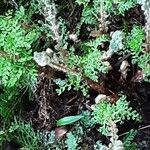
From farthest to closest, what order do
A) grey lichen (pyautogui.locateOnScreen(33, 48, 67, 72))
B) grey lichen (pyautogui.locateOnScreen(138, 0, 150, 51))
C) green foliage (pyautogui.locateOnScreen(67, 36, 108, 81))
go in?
green foliage (pyautogui.locateOnScreen(67, 36, 108, 81)) < grey lichen (pyautogui.locateOnScreen(33, 48, 67, 72)) < grey lichen (pyautogui.locateOnScreen(138, 0, 150, 51))

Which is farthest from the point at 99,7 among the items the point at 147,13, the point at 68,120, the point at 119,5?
the point at 68,120

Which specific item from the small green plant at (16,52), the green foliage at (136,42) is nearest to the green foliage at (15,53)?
the small green plant at (16,52)

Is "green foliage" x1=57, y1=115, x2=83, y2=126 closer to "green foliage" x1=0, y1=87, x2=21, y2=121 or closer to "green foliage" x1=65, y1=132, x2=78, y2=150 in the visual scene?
"green foliage" x1=65, y1=132, x2=78, y2=150

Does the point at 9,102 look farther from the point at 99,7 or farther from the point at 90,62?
the point at 99,7

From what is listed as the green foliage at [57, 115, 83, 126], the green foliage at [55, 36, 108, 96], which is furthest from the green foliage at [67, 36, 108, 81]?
the green foliage at [57, 115, 83, 126]

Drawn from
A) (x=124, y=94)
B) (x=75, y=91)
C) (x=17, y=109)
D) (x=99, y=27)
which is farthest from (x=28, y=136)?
(x=99, y=27)
